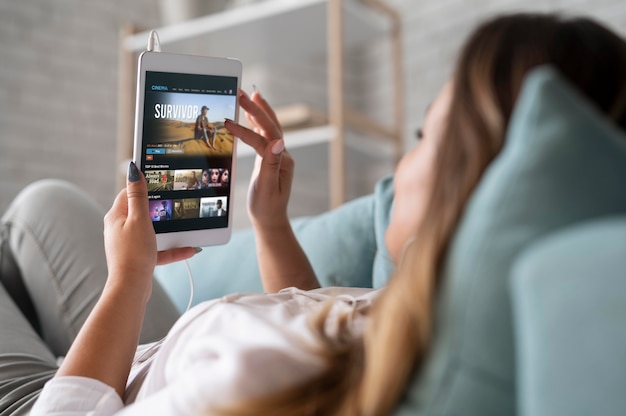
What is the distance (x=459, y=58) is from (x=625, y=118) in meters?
0.14

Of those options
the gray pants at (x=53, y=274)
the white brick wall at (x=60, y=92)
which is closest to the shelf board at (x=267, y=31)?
the white brick wall at (x=60, y=92)

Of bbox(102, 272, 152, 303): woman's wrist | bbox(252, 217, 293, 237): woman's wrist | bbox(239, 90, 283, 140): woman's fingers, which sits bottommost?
bbox(102, 272, 152, 303): woman's wrist

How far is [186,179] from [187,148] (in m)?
0.04

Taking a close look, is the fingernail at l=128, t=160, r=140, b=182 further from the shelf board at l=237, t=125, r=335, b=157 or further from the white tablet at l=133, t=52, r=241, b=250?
the shelf board at l=237, t=125, r=335, b=157

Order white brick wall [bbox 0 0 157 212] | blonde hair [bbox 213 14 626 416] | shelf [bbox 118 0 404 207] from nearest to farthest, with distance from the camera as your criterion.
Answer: blonde hair [bbox 213 14 626 416]
shelf [bbox 118 0 404 207]
white brick wall [bbox 0 0 157 212]

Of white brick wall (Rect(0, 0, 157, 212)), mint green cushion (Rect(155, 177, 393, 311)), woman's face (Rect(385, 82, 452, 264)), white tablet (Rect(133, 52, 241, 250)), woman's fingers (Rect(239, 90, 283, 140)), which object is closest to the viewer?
woman's face (Rect(385, 82, 452, 264))

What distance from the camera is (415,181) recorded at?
0.66 metres

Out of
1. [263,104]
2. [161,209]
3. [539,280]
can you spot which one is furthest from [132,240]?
[539,280]

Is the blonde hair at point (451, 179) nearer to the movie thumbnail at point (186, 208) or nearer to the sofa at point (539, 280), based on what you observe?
the sofa at point (539, 280)

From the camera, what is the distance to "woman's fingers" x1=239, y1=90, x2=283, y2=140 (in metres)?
1.04

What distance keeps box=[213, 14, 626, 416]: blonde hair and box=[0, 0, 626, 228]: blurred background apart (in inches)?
73.1

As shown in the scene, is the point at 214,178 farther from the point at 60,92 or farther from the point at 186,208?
the point at 60,92

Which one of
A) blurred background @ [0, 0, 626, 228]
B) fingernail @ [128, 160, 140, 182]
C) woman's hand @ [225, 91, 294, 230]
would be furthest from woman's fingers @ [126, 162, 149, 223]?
blurred background @ [0, 0, 626, 228]

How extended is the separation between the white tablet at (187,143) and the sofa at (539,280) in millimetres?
528
